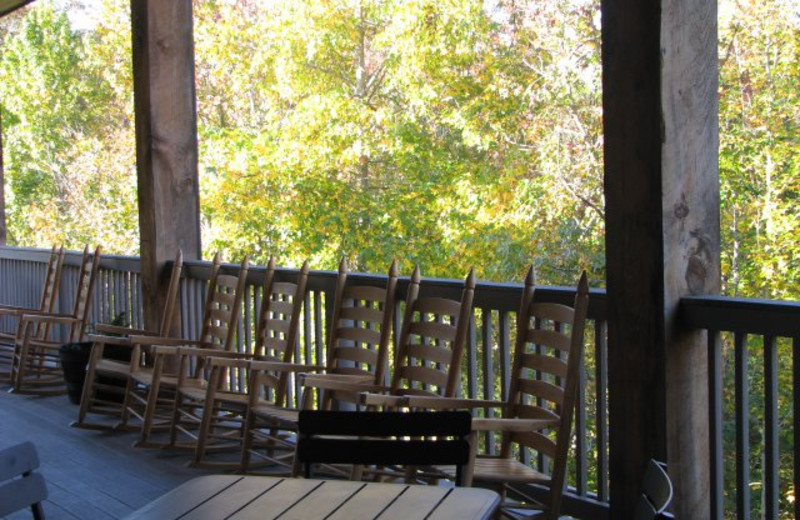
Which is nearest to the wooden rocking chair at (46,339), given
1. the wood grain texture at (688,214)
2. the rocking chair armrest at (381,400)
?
the rocking chair armrest at (381,400)

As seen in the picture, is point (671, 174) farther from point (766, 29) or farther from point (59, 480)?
point (766, 29)

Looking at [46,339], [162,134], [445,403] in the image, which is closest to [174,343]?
[162,134]

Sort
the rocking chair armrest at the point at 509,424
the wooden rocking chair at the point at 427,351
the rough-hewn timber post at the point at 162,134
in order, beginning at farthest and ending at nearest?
the rough-hewn timber post at the point at 162,134 < the wooden rocking chair at the point at 427,351 < the rocking chair armrest at the point at 509,424

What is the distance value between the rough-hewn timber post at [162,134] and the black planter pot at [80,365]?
1.16ft

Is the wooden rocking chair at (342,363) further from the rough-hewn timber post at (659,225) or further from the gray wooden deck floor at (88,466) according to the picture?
the rough-hewn timber post at (659,225)

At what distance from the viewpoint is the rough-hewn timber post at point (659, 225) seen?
3121 millimetres

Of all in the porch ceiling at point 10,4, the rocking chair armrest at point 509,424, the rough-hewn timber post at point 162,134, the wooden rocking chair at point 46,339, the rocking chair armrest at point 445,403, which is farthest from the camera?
the porch ceiling at point 10,4

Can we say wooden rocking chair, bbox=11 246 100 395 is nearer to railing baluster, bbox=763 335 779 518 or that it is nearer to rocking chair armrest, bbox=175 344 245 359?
rocking chair armrest, bbox=175 344 245 359

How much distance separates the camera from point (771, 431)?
2990mm

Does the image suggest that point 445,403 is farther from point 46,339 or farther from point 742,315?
point 46,339

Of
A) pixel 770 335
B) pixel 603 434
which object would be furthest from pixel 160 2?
pixel 770 335

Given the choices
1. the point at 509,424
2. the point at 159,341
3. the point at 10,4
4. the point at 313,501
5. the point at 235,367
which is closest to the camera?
the point at 313,501

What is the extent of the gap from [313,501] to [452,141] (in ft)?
33.5

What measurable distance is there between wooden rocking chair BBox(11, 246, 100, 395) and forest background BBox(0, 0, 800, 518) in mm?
4778
